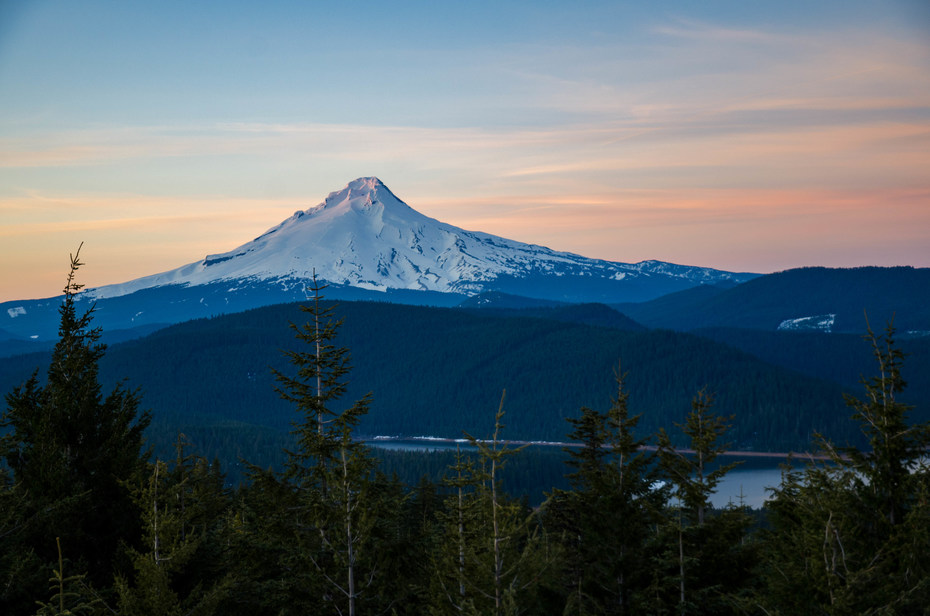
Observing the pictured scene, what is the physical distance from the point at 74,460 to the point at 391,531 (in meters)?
8.84

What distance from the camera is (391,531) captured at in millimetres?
24109

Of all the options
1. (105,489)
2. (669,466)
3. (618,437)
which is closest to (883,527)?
(669,466)

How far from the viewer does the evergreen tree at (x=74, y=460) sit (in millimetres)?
22562

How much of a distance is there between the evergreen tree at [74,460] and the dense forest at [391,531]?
6 cm

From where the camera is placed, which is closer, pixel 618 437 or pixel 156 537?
pixel 156 537

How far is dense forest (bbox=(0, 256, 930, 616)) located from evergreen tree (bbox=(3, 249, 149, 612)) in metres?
0.06

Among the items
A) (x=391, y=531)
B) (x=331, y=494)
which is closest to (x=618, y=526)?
(x=391, y=531)

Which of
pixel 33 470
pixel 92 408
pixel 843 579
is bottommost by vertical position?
pixel 843 579

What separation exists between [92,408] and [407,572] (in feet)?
35.0

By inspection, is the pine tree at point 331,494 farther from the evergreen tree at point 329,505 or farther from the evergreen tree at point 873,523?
the evergreen tree at point 873,523

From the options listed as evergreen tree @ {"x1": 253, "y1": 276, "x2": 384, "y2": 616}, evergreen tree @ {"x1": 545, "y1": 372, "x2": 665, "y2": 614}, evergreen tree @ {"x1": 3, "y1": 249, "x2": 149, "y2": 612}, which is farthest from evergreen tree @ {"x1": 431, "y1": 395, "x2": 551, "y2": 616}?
evergreen tree @ {"x1": 3, "y1": 249, "x2": 149, "y2": 612}

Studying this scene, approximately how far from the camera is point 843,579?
1820 cm

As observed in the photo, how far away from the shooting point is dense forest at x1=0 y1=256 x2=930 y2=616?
1925 centimetres

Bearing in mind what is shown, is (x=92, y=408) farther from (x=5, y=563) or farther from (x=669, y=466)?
(x=669, y=466)
